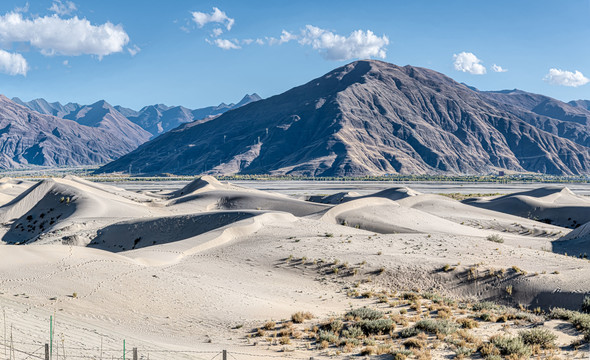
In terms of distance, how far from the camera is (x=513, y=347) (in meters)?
12.0

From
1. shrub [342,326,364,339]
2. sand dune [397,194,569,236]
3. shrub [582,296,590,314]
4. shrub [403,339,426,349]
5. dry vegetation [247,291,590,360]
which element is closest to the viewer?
dry vegetation [247,291,590,360]

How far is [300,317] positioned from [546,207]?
185 feet

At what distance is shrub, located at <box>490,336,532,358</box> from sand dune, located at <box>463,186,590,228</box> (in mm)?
48311

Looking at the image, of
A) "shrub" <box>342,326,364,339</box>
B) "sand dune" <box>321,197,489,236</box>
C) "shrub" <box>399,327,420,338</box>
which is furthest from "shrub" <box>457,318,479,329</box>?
"sand dune" <box>321,197,489,236</box>

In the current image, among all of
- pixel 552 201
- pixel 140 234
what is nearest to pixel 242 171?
pixel 552 201

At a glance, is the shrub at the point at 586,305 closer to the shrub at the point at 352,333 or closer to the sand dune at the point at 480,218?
the shrub at the point at 352,333

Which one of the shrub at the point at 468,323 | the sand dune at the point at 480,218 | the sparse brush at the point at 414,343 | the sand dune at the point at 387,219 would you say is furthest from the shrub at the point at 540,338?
the sand dune at the point at 480,218

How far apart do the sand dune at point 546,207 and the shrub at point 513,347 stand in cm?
4831

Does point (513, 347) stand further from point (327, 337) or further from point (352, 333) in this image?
point (327, 337)

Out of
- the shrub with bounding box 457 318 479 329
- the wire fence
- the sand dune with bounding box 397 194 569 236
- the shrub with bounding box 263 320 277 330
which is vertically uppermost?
the wire fence

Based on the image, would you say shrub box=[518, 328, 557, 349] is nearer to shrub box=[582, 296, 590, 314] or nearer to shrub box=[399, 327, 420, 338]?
shrub box=[399, 327, 420, 338]

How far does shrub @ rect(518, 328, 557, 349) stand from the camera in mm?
12656

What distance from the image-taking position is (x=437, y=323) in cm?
1412

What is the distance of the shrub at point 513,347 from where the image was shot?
11.9m
